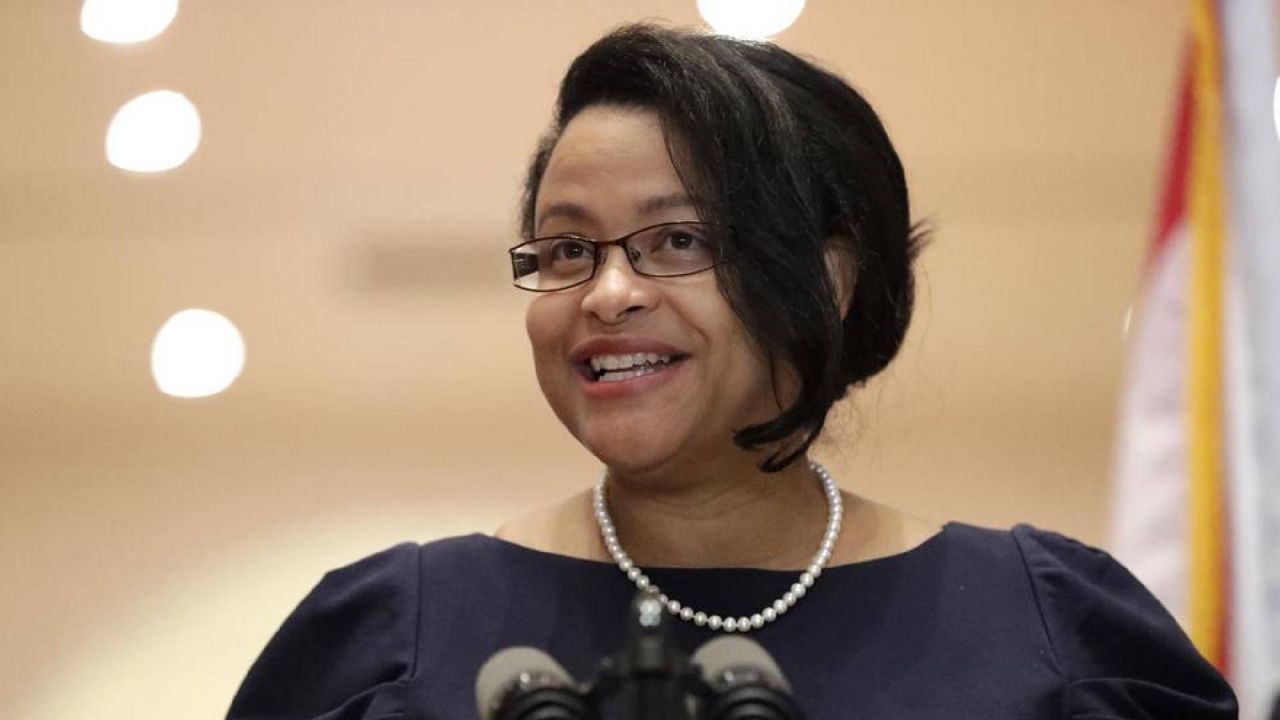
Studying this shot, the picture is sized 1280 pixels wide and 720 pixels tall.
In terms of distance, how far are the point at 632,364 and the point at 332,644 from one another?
1.40 ft

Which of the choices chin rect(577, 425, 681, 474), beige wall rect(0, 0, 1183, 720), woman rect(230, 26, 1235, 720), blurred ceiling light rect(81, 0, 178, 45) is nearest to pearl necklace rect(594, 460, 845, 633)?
woman rect(230, 26, 1235, 720)

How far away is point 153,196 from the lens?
146 inches

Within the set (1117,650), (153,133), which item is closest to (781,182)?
(1117,650)

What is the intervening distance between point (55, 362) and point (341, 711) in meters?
2.22

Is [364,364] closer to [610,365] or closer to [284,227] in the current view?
[284,227]

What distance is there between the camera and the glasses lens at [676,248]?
163cm

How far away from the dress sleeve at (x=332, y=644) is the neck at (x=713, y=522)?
0.76ft

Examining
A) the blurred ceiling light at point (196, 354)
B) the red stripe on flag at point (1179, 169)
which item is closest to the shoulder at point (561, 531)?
the red stripe on flag at point (1179, 169)

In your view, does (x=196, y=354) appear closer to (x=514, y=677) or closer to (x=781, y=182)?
(x=781, y=182)

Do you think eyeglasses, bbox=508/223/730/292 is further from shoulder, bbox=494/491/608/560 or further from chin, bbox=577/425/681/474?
shoulder, bbox=494/491/608/560

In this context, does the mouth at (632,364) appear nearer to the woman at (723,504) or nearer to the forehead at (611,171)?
the woman at (723,504)

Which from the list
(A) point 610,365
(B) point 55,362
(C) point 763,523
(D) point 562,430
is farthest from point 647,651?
(B) point 55,362

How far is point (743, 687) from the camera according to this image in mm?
1042

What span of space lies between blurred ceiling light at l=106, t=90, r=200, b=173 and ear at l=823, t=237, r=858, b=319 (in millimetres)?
2272
